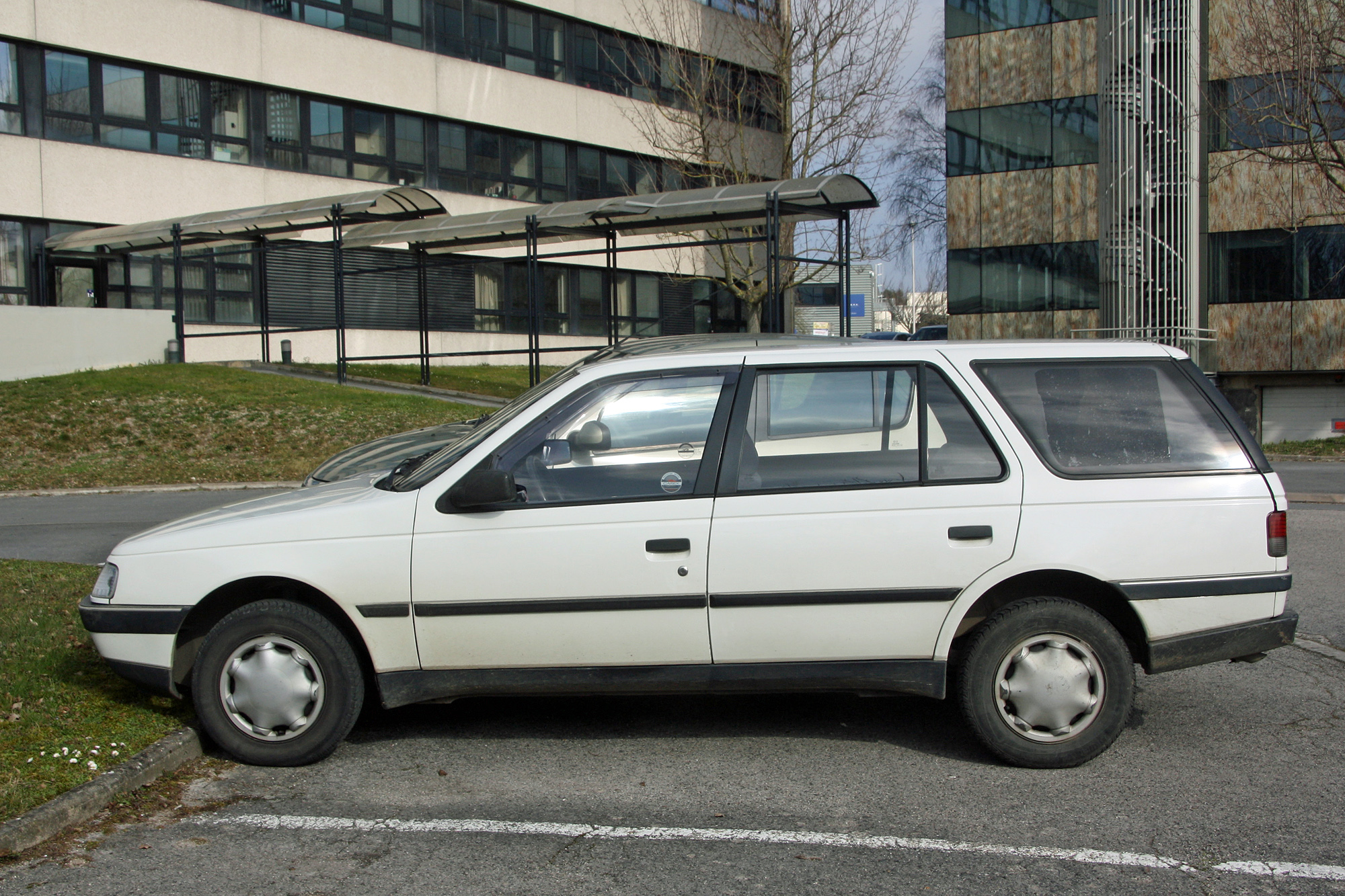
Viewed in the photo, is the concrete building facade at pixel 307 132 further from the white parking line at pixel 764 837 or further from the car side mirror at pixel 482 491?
the white parking line at pixel 764 837

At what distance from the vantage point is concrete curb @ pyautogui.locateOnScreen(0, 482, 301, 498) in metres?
14.0

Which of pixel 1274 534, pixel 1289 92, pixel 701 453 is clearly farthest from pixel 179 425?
pixel 1289 92

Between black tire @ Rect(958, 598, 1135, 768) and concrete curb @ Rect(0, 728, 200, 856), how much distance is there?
10.4 feet

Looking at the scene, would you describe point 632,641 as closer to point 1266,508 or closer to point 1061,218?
point 1266,508

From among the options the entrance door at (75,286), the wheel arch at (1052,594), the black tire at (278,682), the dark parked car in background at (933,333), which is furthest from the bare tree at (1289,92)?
the entrance door at (75,286)

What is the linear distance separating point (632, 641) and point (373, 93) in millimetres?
27463

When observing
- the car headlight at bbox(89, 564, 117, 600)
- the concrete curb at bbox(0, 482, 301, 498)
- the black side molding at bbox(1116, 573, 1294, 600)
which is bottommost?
the concrete curb at bbox(0, 482, 301, 498)

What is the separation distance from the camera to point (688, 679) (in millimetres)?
4613

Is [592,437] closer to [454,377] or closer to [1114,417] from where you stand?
[1114,417]

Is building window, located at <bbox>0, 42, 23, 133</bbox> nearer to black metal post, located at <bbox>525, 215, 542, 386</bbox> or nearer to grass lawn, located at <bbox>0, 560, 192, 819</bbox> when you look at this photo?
black metal post, located at <bbox>525, 215, 542, 386</bbox>

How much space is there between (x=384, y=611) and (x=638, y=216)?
1499 centimetres

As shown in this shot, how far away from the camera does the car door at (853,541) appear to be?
178 inches

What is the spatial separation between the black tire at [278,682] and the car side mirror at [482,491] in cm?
73

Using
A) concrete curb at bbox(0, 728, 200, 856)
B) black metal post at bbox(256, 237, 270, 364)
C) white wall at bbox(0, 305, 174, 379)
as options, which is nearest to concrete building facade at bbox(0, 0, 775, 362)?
black metal post at bbox(256, 237, 270, 364)
